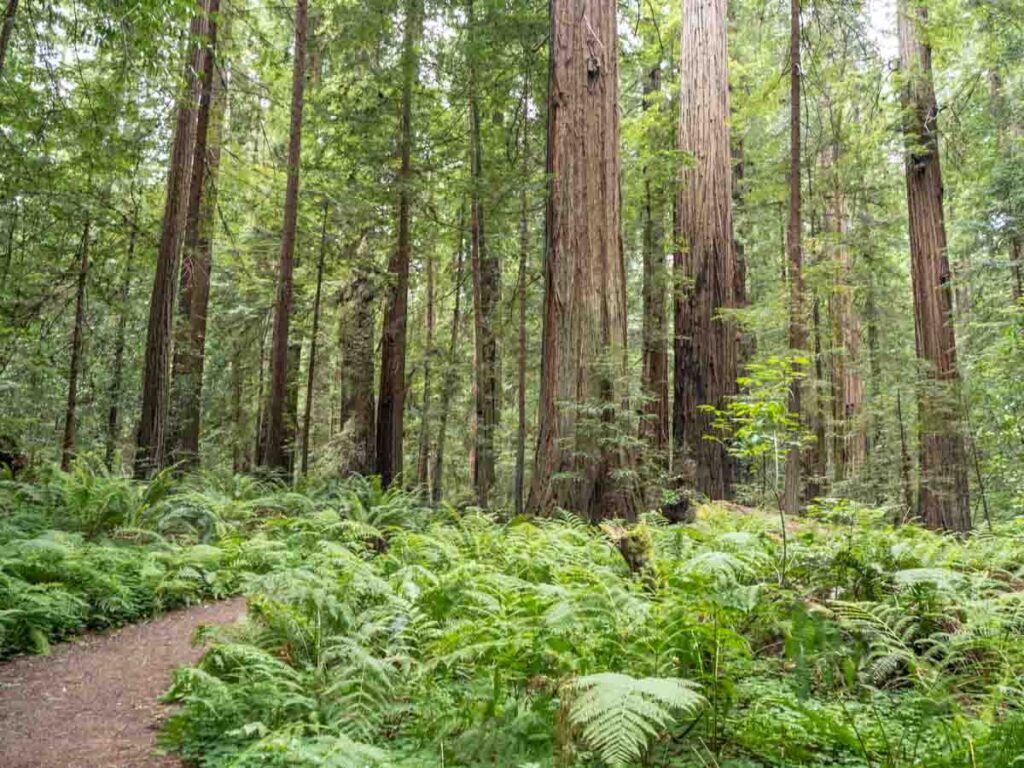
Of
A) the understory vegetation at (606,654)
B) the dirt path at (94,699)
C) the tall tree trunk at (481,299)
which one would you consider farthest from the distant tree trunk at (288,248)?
the dirt path at (94,699)

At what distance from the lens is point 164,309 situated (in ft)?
33.0

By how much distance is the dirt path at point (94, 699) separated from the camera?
10.2 ft

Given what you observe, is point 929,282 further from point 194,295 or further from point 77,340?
→ point 77,340

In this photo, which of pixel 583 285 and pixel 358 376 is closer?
pixel 583 285

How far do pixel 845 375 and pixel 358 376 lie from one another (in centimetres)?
1528

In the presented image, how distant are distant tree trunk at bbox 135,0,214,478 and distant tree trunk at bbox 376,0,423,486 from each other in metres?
3.70

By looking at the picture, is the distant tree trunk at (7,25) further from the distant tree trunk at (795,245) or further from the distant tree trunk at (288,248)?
the distant tree trunk at (795,245)

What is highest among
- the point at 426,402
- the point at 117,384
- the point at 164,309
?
the point at 164,309

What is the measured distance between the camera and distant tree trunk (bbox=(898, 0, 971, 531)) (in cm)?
1187

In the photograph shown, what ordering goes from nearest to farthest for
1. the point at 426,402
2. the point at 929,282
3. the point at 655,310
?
the point at 929,282
the point at 655,310
the point at 426,402

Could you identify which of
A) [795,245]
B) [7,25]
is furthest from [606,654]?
[795,245]

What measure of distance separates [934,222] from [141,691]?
14129 millimetres

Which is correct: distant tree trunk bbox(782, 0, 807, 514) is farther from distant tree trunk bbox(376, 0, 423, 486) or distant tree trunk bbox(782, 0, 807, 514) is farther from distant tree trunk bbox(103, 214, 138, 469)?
distant tree trunk bbox(103, 214, 138, 469)

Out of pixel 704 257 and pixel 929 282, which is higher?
pixel 929 282
